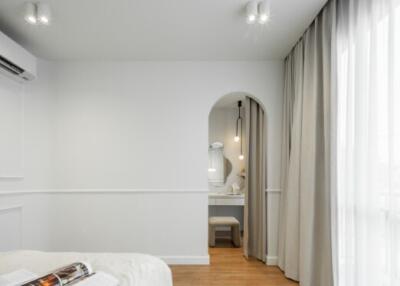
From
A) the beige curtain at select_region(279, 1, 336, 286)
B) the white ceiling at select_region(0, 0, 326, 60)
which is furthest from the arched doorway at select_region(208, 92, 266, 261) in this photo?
the white ceiling at select_region(0, 0, 326, 60)

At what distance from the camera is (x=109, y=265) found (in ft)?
5.53

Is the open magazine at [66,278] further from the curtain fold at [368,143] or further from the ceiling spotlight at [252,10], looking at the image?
the ceiling spotlight at [252,10]

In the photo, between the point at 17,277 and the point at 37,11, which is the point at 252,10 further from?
the point at 17,277

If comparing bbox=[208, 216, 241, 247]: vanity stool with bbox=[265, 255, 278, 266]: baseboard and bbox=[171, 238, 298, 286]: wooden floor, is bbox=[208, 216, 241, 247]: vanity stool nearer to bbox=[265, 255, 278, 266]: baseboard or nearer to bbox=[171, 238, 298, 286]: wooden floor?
bbox=[171, 238, 298, 286]: wooden floor

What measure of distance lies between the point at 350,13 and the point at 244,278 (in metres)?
2.72

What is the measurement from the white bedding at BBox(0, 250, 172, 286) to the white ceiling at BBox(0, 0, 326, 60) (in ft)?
6.63

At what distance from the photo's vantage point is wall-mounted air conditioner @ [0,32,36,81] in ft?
9.29

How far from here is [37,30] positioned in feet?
9.86

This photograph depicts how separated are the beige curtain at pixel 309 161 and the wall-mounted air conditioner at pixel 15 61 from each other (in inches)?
116

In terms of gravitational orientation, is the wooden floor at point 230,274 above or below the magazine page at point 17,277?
below

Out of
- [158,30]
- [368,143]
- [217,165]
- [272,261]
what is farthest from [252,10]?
[217,165]

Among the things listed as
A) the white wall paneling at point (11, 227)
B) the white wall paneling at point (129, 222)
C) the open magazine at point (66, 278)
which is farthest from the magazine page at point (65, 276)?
the white wall paneling at point (129, 222)

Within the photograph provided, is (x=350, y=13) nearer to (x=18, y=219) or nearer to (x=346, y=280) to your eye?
(x=346, y=280)

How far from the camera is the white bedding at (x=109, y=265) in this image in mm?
1582
